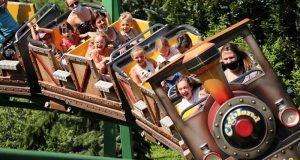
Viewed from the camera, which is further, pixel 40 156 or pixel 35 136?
pixel 35 136

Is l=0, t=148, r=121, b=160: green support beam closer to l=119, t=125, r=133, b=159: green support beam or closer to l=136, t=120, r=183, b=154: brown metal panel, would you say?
l=136, t=120, r=183, b=154: brown metal panel

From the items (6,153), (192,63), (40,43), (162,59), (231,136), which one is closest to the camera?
(6,153)

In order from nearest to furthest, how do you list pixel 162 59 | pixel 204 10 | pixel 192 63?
pixel 192 63 < pixel 162 59 < pixel 204 10

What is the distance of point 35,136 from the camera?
12.3m

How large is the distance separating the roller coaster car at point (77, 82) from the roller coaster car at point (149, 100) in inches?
7.1

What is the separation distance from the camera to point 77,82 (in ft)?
20.4

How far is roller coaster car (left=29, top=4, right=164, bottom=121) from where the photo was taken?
19.6 feet

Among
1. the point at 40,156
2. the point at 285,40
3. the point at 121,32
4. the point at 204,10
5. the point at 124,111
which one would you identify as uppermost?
the point at 204,10

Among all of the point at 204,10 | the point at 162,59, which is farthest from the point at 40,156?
the point at 204,10

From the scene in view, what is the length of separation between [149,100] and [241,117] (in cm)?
181

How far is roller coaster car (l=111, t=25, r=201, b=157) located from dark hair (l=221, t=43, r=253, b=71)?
2.88ft

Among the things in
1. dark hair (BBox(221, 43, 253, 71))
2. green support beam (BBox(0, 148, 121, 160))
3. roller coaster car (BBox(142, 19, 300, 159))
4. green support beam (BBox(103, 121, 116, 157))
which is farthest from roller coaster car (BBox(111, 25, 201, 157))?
green support beam (BBox(0, 148, 121, 160))

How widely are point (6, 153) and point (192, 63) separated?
5.64 ft

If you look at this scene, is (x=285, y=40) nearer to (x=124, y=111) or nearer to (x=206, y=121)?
(x=124, y=111)
